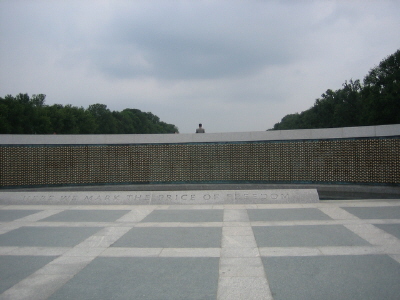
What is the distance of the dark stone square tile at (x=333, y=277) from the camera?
154 inches

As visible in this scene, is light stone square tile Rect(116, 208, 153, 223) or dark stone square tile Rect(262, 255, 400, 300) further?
light stone square tile Rect(116, 208, 153, 223)

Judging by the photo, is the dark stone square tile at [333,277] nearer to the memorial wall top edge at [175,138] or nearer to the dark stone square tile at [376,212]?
the dark stone square tile at [376,212]

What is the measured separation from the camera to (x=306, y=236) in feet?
20.9

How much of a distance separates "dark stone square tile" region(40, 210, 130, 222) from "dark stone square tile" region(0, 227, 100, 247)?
0.90 m

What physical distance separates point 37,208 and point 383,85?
42.5 meters

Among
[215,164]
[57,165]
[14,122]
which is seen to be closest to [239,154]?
[215,164]

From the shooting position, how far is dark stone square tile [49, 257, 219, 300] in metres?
4.02

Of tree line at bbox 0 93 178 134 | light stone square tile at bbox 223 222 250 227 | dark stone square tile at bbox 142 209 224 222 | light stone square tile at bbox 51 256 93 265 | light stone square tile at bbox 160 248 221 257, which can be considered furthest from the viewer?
tree line at bbox 0 93 178 134

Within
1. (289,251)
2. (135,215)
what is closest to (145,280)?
(289,251)

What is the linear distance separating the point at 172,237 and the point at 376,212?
5.39 metres

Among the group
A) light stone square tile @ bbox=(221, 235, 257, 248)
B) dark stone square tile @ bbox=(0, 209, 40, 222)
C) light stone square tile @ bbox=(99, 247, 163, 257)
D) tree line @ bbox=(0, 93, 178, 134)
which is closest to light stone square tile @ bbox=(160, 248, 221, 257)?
light stone square tile @ bbox=(99, 247, 163, 257)

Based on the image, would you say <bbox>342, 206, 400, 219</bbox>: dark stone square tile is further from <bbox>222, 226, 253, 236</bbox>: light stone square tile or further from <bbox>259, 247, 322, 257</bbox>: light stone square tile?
<bbox>259, 247, 322, 257</bbox>: light stone square tile

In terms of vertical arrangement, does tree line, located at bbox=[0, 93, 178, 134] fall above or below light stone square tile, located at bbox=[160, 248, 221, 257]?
above

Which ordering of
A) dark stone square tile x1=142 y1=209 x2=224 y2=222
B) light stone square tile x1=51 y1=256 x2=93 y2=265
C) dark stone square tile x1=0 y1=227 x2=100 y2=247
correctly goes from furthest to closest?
dark stone square tile x1=142 y1=209 x2=224 y2=222 < dark stone square tile x1=0 y1=227 x2=100 y2=247 < light stone square tile x1=51 y1=256 x2=93 y2=265
